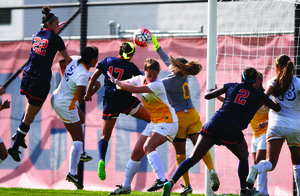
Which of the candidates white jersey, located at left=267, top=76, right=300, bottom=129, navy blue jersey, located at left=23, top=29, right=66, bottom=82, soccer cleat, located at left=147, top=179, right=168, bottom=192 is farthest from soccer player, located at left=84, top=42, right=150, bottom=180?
white jersey, located at left=267, top=76, right=300, bottom=129

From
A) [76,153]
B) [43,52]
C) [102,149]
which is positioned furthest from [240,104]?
[43,52]

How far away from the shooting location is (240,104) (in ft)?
15.2

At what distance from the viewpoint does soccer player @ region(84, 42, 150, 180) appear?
566 cm

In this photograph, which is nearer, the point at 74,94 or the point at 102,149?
the point at 102,149

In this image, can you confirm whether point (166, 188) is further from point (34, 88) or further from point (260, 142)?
point (34, 88)

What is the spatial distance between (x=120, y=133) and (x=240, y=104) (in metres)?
3.91

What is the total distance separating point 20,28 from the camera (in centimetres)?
1584

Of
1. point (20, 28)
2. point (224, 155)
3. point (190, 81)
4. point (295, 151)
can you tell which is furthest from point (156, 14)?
point (295, 151)

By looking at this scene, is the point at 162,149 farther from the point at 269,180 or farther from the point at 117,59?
the point at 117,59

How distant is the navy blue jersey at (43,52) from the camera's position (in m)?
5.86

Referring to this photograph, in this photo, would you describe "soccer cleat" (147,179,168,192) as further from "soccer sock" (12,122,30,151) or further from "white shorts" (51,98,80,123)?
"soccer sock" (12,122,30,151)

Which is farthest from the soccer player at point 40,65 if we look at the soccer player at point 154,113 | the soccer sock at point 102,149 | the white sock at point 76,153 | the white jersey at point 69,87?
the soccer player at point 154,113

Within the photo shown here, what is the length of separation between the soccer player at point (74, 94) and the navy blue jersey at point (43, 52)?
0.30 meters

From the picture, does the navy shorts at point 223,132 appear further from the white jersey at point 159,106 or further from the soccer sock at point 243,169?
the white jersey at point 159,106
